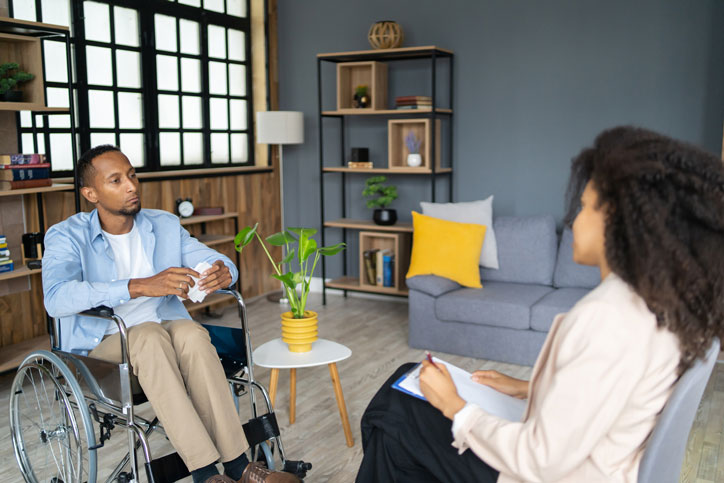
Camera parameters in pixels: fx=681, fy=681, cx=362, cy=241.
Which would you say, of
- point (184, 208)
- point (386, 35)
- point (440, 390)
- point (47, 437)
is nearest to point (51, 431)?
point (47, 437)

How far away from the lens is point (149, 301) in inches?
96.0

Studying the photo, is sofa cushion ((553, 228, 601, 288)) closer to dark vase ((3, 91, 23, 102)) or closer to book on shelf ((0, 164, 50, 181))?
book on shelf ((0, 164, 50, 181))

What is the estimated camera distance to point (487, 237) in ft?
13.9

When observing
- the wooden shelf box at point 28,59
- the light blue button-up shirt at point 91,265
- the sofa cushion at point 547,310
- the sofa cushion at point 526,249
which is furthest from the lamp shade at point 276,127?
the light blue button-up shirt at point 91,265

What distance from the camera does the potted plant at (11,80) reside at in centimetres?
320

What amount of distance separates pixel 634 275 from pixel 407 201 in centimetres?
405

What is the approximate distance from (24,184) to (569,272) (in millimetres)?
3027

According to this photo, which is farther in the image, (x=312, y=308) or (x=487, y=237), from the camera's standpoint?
(x=312, y=308)

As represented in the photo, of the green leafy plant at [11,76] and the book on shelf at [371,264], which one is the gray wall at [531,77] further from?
the green leafy plant at [11,76]

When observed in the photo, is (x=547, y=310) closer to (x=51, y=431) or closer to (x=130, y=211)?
(x=130, y=211)

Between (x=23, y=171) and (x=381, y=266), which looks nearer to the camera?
(x=23, y=171)

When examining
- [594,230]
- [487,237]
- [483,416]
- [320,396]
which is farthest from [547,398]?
[487,237]

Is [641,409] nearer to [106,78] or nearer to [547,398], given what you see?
[547,398]

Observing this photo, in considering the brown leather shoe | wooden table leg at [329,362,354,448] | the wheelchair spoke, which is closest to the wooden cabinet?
the wheelchair spoke
